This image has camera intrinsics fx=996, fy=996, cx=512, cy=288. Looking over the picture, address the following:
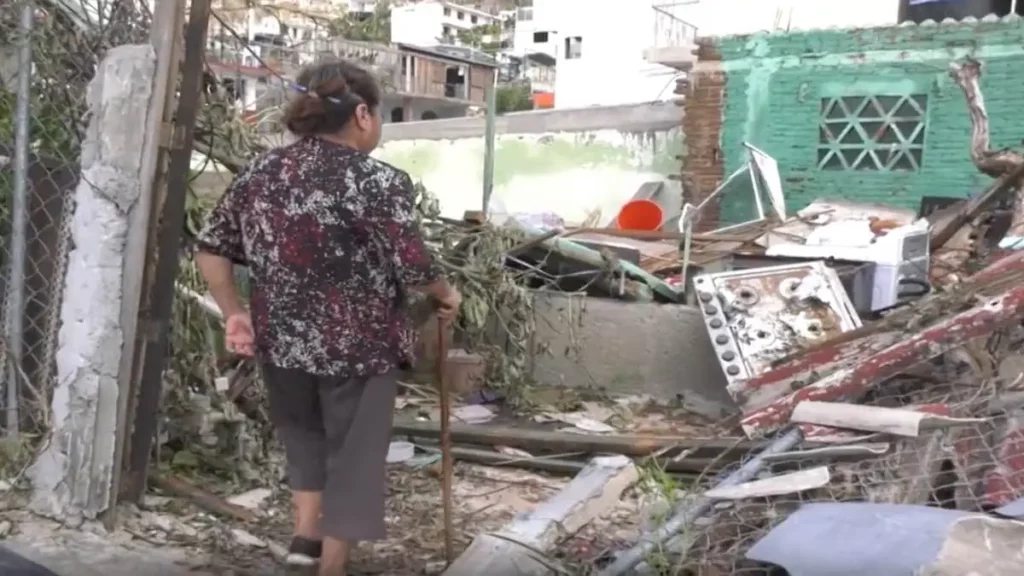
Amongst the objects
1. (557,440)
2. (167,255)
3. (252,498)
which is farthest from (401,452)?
(167,255)

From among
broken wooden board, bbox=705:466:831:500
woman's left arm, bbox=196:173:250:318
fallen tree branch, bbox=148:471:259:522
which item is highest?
woman's left arm, bbox=196:173:250:318

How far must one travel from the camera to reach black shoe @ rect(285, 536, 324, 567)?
123 inches

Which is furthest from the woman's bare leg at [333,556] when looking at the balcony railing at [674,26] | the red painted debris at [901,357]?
the balcony railing at [674,26]

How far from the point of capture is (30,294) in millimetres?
3801

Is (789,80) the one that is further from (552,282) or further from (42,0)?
(42,0)

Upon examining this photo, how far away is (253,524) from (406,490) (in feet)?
2.35

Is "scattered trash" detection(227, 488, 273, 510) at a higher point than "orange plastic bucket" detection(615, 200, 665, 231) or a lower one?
lower

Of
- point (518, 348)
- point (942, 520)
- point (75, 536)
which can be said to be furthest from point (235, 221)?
point (518, 348)

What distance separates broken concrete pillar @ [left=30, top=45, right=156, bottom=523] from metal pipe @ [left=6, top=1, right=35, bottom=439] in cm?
33

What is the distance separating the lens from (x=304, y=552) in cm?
315

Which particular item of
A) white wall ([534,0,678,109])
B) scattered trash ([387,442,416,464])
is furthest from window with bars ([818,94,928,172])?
white wall ([534,0,678,109])

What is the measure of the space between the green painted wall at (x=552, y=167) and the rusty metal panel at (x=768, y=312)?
5183 mm

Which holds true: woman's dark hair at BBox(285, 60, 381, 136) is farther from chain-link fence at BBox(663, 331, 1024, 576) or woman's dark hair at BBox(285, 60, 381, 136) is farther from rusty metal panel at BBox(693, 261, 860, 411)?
rusty metal panel at BBox(693, 261, 860, 411)

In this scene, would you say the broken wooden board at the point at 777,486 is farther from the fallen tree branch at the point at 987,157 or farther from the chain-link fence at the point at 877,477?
the fallen tree branch at the point at 987,157
